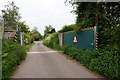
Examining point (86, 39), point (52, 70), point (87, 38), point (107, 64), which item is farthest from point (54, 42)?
point (107, 64)

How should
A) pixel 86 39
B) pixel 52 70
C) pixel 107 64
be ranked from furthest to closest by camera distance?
pixel 86 39 → pixel 52 70 → pixel 107 64

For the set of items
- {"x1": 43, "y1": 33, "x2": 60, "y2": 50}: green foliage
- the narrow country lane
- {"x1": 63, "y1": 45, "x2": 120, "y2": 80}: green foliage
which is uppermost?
{"x1": 43, "y1": 33, "x2": 60, "y2": 50}: green foliage

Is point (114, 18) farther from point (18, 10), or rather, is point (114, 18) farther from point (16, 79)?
point (18, 10)

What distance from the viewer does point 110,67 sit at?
4.11 metres

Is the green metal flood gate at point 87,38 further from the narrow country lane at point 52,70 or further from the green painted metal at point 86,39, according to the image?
the narrow country lane at point 52,70

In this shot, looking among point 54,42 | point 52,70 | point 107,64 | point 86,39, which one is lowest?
point 52,70

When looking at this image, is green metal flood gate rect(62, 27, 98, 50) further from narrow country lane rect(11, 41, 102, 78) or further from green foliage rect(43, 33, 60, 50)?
green foliage rect(43, 33, 60, 50)

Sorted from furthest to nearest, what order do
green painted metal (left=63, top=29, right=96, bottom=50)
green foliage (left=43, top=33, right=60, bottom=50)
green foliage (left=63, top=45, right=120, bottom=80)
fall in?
green foliage (left=43, top=33, right=60, bottom=50) < green painted metal (left=63, top=29, right=96, bottom=50) < green foliage (left=63, top=45, right=120, bottom=80)

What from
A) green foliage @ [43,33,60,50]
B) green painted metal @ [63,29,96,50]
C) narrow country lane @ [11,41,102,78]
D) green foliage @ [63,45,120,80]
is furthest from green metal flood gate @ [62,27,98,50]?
green foliage @ [43,33,60,50]

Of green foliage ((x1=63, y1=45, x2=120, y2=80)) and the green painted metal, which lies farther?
the green painted metal

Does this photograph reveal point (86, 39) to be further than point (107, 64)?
Yes

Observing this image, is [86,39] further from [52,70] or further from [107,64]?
[52,70]

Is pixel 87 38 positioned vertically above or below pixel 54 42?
above

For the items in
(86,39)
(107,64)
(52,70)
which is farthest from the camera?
(86,39)
